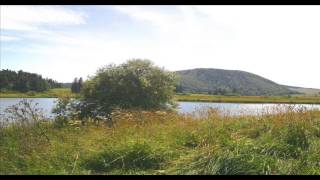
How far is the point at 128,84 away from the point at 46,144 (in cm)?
825

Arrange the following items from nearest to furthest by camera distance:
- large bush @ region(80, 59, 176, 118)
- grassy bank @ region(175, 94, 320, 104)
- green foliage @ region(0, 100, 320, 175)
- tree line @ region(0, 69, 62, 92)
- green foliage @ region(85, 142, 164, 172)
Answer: green foliage @ region(0, 100, 320, 175) → green foliage @ region(85, 142, 164, 172) → large bush @ region(80, 59, 176, 118) → tree line @ region(0, 69, 62, 92) → grassy bank @ region(175, 94, 320, 104)

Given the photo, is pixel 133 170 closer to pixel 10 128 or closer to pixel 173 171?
pixel 173 171

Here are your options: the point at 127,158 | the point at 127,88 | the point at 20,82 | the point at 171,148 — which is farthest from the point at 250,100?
the point at 127,158

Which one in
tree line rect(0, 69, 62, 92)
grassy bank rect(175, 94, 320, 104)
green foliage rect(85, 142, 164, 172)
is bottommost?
green foliage rect(85, 142, 164, 172)

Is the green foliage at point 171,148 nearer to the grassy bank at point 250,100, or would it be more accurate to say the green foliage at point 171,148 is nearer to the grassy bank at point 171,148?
the grassy bank at point 171,148

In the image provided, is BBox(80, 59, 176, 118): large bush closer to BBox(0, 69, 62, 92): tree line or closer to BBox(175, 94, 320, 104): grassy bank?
BBox(175, 94, 320, 104): grassy bank

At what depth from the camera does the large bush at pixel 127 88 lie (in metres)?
16.5

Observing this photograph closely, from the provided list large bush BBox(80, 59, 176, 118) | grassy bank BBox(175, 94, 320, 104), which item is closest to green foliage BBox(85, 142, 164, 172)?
large bush BBox(80, 59, 176, 118)

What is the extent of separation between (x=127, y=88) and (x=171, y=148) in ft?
27.1

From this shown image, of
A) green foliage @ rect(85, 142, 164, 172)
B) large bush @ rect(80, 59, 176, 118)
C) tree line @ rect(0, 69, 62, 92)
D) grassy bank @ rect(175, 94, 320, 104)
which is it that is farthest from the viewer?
grassy bank @ rect(175, 94, 320, 104)

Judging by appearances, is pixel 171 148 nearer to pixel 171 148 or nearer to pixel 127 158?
pixel 171 148

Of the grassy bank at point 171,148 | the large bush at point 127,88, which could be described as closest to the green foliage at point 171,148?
the grassy bank at point 171,148

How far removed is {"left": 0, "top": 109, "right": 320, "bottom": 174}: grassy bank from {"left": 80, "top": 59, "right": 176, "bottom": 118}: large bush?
557 cm

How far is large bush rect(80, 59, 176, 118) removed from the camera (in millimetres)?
16500
